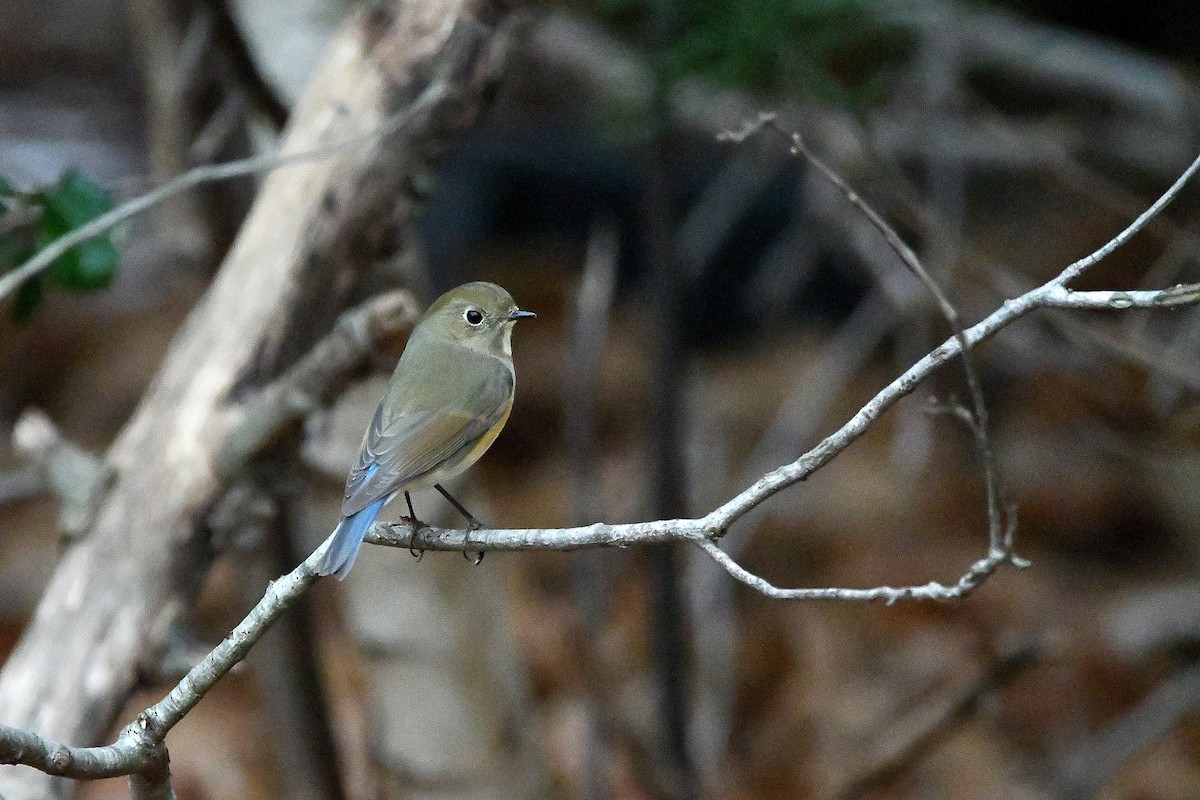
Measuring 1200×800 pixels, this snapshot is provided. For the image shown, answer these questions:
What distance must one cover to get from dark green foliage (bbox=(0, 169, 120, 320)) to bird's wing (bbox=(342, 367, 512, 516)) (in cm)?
91

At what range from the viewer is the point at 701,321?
6.64 m

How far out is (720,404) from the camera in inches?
254

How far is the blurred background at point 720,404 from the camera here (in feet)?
12.3

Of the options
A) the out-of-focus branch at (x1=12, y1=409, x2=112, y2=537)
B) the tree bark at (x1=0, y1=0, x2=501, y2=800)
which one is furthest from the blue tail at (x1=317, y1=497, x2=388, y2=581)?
the out-of-focus branch at (x1=12, y1=409, x2=112, y2=537)

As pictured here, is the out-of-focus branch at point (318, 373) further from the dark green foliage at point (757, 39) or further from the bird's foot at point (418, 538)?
the dark green foliage at point (757, 39)

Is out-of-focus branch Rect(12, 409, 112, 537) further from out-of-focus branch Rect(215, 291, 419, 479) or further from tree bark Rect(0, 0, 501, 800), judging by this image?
out-of-focus branch Rect(215, 291, 419, 479)

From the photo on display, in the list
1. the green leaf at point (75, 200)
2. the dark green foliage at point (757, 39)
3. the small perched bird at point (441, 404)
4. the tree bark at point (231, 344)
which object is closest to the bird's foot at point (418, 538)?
the small perched bird at point (441, 404)

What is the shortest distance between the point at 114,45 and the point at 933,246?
5876 mm

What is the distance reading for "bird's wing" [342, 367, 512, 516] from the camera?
2.21 m

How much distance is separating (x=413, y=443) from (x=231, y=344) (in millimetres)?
875

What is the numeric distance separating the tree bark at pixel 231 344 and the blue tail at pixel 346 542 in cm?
91

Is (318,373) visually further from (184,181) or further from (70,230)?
(70,230)

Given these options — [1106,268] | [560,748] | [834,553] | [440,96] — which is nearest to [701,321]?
[834,553]

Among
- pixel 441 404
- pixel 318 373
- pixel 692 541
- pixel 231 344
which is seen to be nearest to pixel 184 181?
pixel 231 344
